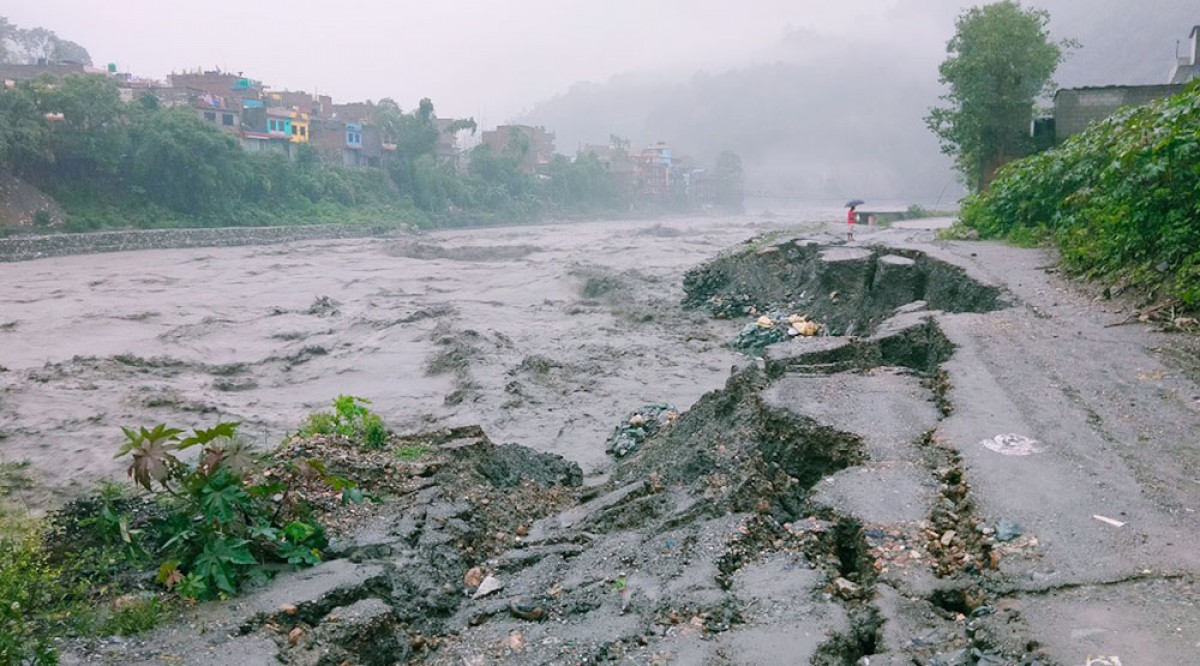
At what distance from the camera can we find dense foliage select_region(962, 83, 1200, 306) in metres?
7.63

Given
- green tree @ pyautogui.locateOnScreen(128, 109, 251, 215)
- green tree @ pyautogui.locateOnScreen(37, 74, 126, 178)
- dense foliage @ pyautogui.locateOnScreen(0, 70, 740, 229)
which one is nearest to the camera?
dense foliage @ pyautogui.locateOnScreen(0, 70, 740, 229)

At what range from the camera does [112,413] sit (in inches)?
441

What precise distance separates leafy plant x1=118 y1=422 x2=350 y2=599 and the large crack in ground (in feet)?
0.72

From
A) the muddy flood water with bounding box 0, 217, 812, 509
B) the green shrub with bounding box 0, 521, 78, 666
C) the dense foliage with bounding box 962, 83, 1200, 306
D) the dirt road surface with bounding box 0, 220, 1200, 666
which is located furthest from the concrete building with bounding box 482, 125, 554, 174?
the green shrub with bounding box 0, 521, 78, 666

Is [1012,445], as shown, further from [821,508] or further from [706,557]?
[706,557]

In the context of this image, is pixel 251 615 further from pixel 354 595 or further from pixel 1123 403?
pixel 1123 403

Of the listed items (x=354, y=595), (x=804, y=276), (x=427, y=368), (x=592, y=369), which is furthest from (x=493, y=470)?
(x=804, y=276)

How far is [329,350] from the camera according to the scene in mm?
15664

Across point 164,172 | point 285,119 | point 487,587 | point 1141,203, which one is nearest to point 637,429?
point 487,587

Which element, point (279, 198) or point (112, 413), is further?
point (279, 198)

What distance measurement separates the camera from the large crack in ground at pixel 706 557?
10.9 ft

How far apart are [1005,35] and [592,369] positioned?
626 inches

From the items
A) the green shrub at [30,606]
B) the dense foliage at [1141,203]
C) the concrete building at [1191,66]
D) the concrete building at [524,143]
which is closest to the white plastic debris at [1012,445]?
the dense foliage at [1141,203]

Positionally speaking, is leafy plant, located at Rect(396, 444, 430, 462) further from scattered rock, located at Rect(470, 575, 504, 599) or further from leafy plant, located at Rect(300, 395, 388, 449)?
scattered rock, located at Rect(470, 575, 504, 599)
